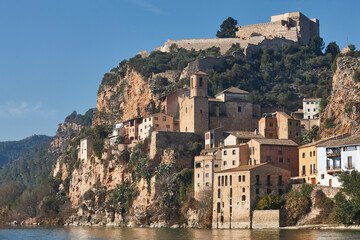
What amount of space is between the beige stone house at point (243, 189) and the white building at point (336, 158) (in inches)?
175

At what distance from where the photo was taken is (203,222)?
7650cm

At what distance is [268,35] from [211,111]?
1743 inches

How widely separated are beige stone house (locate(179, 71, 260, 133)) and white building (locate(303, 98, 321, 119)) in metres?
8.00

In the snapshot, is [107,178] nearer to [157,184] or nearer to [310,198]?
[157,184]

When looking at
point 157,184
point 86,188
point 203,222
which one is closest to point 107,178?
point 86,188

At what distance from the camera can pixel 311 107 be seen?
10119cm

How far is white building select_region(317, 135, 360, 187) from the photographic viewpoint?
65.5m

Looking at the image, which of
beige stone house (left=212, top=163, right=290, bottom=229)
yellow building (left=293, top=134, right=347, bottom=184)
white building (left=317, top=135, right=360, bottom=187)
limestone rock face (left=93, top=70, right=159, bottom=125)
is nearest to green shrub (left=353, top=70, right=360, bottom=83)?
yellow building (left=293, top=134, right=347, bottom=184)

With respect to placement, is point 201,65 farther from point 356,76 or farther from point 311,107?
point 356,76

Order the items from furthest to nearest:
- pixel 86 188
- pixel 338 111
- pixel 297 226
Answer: pixel 86 188, pixel 338 111, pixel 297 226

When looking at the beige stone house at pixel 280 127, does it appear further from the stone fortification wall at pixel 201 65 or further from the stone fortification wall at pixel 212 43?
the stone fortification wall at pixel 212 43

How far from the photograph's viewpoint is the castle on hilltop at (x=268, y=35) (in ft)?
422

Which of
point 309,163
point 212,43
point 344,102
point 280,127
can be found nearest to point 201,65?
point 212,43

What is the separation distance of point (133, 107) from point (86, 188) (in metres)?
19.0
